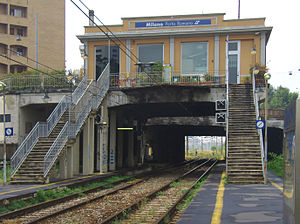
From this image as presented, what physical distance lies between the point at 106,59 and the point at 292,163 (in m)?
26.3

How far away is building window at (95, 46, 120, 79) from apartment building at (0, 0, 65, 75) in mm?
27693

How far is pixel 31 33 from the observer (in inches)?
2292

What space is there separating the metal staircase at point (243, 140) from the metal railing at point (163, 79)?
2.11m

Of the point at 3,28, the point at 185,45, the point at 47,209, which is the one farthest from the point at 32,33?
the point at 47,209

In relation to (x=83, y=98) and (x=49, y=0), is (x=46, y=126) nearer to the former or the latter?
(x=83, y=98)

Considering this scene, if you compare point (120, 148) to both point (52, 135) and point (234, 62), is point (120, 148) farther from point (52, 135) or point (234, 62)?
point (52, 135)

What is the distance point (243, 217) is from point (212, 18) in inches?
860

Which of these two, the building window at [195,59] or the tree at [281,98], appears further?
the tree at [281,98]

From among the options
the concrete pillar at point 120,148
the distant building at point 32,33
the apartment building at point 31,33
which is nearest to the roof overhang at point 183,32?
the concrete pillar at point 120,148

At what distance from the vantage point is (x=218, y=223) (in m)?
9.44

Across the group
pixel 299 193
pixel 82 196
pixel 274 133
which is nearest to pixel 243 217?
pixel 299 193

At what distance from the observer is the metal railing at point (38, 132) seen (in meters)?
20.1

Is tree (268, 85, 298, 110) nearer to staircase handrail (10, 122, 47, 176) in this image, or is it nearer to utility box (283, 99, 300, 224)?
staircase handrail (10, 122, 47, 176)

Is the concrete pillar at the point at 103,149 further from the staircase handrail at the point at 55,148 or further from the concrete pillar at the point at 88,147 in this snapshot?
the staircase handrail at the point at 55,148
